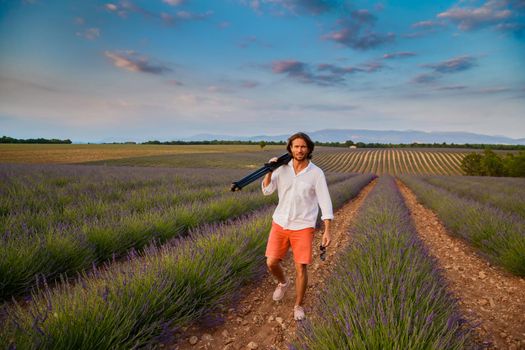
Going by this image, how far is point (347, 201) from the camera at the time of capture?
37.2 feet

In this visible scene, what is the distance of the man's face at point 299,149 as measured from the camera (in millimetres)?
2623

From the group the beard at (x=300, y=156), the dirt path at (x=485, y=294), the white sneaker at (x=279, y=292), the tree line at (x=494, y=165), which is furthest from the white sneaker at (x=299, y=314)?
the tree line at (x=494, y=165)

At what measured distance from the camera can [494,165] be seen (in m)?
39.9

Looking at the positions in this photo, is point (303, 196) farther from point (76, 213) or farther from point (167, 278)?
point (76, 213)

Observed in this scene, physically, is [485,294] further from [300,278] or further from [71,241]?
[71,241]

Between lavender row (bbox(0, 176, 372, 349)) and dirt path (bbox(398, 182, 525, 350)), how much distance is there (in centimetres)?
214

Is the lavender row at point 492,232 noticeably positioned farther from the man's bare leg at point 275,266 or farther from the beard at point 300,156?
the beard at point 300,156

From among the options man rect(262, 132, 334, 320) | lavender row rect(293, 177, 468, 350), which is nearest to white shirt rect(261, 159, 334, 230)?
man rect(262, 132, 334, 320)

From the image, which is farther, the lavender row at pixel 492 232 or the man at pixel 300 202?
the lavender row at pixel 492 232

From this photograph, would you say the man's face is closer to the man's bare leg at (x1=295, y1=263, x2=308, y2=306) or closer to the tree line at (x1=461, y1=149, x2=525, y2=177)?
the man's bare leg at (x1=295, y1=263, x2=308, y2=306)

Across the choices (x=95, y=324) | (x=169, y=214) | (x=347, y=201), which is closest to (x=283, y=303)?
(x=95, y=324)

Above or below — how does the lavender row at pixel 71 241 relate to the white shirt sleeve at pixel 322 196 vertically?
below

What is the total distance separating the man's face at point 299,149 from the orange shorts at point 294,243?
0.73 metres

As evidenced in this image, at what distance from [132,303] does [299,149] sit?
1926mm
